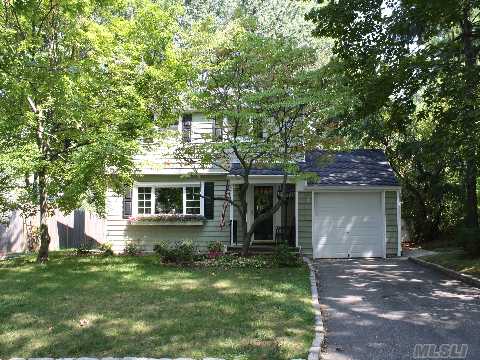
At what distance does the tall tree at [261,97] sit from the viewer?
A: 12180 mm

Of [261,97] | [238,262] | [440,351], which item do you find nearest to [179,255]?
[238,262]

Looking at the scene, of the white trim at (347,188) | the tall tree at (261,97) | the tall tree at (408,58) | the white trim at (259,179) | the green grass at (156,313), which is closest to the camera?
the green grass at (156,313)

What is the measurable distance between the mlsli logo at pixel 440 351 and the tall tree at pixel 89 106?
29.1 feet

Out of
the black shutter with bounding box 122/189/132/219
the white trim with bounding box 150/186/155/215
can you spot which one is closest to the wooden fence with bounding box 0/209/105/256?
the black shutter with bounding box 122/189/132/219

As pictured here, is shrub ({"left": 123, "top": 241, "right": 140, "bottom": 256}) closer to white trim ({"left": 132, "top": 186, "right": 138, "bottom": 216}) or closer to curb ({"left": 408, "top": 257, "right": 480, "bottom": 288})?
white trim ({"left": 132, "top": 186, "right": 138, "bottom": 216})

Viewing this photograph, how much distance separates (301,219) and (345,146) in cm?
314

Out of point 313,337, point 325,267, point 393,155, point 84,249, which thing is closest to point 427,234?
point 393,155

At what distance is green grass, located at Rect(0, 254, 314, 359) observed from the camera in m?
5.75

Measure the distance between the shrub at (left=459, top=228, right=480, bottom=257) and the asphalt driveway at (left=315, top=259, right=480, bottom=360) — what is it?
4.47ft

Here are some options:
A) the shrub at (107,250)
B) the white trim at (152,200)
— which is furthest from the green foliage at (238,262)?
the white trim at (152,200)

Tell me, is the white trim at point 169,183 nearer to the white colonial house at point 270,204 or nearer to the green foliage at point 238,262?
the white colonial house at point 270,204

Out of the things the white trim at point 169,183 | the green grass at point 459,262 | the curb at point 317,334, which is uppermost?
the white trim at point 169,183

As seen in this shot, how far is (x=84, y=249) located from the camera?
1744cm

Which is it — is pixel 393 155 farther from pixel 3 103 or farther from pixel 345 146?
pixel 3 103
